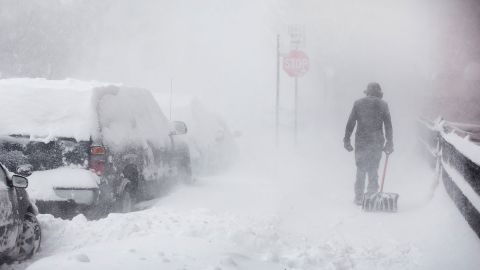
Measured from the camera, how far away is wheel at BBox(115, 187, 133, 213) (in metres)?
7.68

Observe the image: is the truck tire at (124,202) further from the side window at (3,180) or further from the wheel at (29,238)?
the side window at (3,180)

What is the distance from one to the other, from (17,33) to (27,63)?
1.54m

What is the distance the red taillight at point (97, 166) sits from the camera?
7.07 metres

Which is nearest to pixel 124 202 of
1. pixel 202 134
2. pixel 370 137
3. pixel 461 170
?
pixel 461 170

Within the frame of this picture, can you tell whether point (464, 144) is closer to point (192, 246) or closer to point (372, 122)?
point (372, 122)

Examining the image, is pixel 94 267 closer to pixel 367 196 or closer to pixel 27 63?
pixel 367 196

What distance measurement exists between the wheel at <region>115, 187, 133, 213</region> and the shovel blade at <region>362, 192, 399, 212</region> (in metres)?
3.37

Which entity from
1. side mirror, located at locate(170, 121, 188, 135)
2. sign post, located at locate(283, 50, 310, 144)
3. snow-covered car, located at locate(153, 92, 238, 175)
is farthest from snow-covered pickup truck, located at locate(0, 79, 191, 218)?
sign post, located at locate(283, 50, 310, 144)

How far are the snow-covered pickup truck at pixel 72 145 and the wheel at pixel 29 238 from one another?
85 cm

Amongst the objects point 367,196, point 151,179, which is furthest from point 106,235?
point 367,196

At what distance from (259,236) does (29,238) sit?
2.21 m

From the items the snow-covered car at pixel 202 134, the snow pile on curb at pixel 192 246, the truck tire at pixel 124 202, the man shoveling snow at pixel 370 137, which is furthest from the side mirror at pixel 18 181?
the snow-covered car at pixel 202 134

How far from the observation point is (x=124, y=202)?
787 centimetres

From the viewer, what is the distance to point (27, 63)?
32531 millimetres
